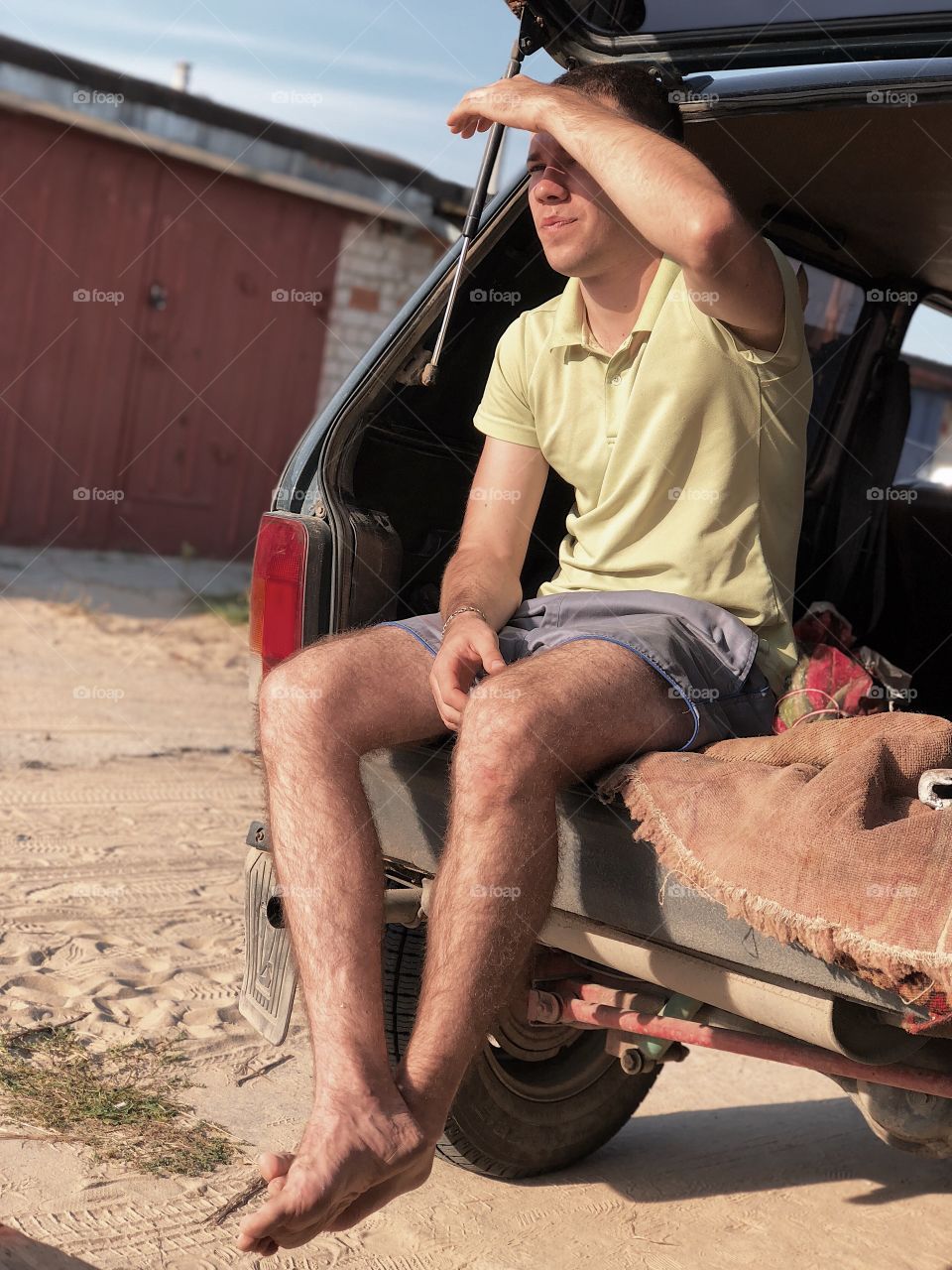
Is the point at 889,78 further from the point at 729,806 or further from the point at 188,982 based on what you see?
the point at 188,982

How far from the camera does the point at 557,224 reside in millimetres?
2738

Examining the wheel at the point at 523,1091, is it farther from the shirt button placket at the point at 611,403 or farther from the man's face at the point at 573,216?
the man's face at the point at 573,216

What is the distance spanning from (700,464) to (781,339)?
30 centimetres

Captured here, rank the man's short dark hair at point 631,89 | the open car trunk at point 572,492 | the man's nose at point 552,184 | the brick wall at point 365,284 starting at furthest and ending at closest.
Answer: the brick wall at point 365,284 < the man's short dark hair at point 631,89 < the man's nose at point 552,184 < the open car trunk at point 572,492

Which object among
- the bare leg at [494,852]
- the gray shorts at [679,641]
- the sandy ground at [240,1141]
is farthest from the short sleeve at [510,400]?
the sandy ground at [240,1141]

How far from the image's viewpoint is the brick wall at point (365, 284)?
11977 millimetres

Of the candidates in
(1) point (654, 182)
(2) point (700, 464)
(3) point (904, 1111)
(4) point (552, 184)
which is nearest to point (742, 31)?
(4) point (552, 184)

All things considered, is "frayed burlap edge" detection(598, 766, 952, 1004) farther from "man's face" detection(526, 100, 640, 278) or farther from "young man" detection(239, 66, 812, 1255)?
"man's face" detection(526, 100, 640, 278)

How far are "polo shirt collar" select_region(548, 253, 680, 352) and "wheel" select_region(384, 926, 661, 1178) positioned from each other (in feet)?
4.13

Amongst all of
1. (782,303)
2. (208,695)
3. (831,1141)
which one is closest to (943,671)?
(831,1141)

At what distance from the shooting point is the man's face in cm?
270

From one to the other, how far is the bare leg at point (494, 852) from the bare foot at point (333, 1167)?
2cm

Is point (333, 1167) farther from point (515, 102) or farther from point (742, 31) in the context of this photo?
point (742, 31)

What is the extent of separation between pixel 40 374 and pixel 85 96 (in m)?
2.08
